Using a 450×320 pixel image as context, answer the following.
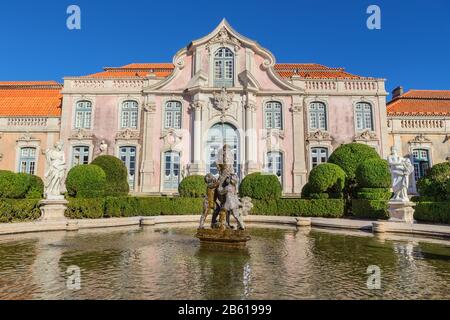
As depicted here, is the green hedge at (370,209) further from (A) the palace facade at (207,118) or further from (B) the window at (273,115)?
(B) the window at (273,115)

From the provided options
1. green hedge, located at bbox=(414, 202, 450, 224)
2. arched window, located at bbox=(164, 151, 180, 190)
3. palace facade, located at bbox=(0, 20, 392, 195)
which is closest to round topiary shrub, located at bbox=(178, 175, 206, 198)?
palace facade, located at bbox=(0, 20, 392, 195)

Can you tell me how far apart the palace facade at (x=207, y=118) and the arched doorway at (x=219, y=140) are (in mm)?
75

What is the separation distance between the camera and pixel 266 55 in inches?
984

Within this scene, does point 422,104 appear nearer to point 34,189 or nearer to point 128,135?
point 128,135

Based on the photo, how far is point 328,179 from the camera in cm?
1605

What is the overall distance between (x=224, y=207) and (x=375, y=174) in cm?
1049

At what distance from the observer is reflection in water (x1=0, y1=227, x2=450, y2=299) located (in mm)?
4230

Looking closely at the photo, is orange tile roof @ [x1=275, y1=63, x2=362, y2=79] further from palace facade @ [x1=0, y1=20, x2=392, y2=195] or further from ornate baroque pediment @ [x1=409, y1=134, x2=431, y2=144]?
ornate baroque pediment @ [x1=409, y1=134, x2=431, y2=144]

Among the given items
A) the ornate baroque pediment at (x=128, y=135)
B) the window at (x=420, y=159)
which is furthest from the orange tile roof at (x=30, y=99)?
the window at (x=420, y=159)

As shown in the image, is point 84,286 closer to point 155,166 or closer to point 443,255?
point 443,255

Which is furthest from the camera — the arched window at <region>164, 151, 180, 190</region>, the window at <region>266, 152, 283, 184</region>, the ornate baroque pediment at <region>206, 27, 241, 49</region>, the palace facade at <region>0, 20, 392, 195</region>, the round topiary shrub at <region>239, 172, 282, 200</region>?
the ornate baroque pediment at <region>206, 27, 241, 49</region>

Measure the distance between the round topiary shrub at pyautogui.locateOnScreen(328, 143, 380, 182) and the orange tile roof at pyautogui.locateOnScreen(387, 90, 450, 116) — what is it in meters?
8.84

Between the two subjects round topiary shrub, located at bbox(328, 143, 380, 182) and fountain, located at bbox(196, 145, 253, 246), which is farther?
round topiary shrub, located at bbox(328, 143, 380, 182)

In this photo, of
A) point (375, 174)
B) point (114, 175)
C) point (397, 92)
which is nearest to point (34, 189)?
point (114, 175)
